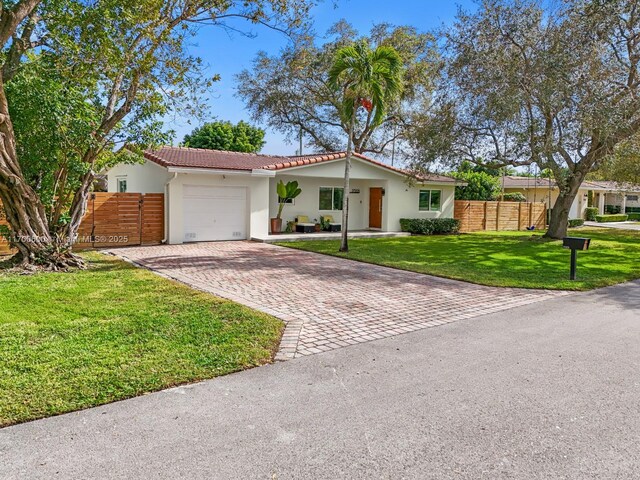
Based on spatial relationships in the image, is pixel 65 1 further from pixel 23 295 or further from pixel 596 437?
pixel 596 437

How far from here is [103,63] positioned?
10.3 meters

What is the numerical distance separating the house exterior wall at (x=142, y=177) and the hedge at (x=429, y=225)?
459 inches

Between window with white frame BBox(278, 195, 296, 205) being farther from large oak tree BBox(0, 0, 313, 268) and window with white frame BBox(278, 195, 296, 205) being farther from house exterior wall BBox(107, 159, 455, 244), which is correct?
large oak tree BBox(0, 0, 313, 268)

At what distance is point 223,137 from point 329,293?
3335 centimetres

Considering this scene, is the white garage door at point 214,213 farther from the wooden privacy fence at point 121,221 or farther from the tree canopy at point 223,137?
the tree canopy at point 223,137

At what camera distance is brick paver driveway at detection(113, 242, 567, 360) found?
257 inches

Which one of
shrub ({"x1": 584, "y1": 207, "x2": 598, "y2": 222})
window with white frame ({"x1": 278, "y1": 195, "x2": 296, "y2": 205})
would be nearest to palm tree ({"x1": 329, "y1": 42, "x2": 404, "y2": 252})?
window with white frame ({"x1": 278, "y1": 195, "x2": 296, "y2": 205})

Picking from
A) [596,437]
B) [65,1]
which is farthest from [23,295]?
[596,437]

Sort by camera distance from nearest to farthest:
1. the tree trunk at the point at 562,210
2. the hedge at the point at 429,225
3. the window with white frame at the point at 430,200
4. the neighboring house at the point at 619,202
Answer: the tree trunk at the point at 562,210 → the hedge at the point at 429,225 → the window with white frame at the point at 430,200 → the neighboring house at the point at 619,202

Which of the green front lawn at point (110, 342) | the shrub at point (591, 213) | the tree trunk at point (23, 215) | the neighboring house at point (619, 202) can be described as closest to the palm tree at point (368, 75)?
the tree trunk at point (23, 215)

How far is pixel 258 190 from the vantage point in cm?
1823

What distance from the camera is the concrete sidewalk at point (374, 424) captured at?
3.12 metres

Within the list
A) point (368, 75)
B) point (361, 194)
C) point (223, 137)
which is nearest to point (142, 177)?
point (368, 75)

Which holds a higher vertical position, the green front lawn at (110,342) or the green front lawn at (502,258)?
the green front lawn at (502,258)
